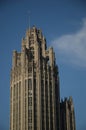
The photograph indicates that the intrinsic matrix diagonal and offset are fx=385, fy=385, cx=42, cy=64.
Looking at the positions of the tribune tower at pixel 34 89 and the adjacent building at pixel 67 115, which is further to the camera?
the adjacent building at pixel 67 115

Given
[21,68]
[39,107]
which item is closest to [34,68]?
[21,68]

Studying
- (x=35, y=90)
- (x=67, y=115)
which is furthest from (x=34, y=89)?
(x=67, y=115)

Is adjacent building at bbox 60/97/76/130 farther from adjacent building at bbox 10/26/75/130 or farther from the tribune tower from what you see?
the tribune tower

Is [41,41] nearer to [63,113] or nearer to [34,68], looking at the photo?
[34,68]

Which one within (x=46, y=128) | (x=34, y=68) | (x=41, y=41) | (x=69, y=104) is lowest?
(x=46, y=128)

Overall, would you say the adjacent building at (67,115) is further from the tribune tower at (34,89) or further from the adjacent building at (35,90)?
the tribune tower at (34,89)

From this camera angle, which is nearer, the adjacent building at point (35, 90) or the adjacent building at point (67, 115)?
the adjacent building at point (35, 90)

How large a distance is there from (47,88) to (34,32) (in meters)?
19.7

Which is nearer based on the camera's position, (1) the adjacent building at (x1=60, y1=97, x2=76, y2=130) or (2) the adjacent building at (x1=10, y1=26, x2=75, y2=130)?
(2) the adjacent building at (x1=10, y1=26, x2=75, y2=130)

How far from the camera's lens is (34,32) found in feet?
388

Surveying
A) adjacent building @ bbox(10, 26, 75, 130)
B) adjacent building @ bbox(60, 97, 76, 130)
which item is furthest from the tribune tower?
adjacent building @ bbox(60, 97, 76, 130)

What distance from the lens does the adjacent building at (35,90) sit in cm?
10444

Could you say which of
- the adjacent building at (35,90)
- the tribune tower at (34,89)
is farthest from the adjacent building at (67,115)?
the tribune tower at (34,89)

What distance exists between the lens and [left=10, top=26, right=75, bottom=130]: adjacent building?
343 ft
